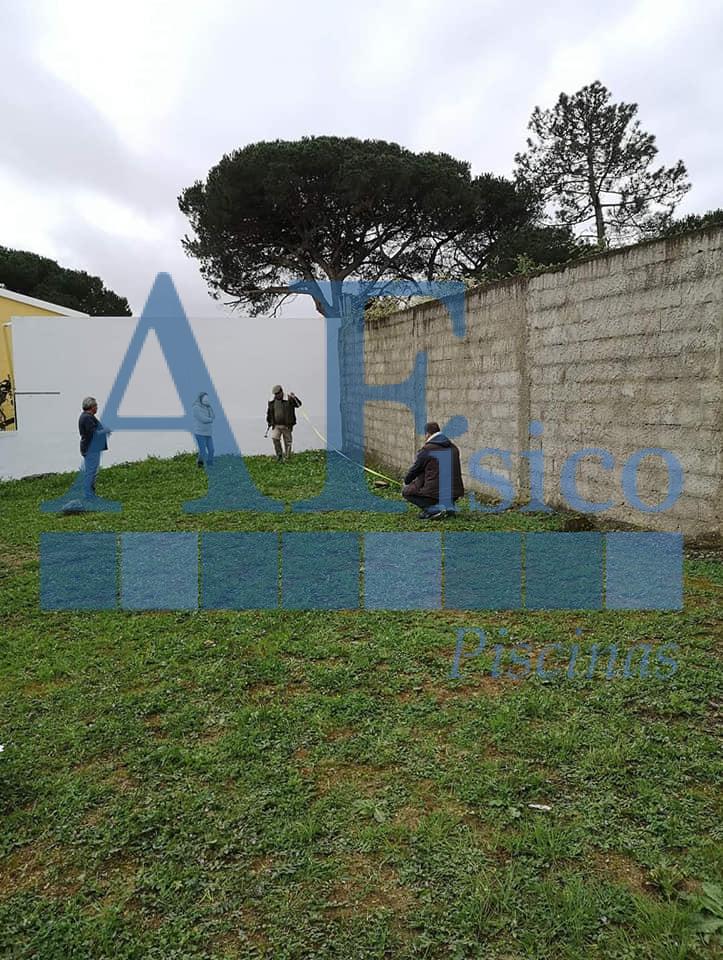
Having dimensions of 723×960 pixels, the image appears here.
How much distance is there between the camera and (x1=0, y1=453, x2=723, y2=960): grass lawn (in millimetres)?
1908

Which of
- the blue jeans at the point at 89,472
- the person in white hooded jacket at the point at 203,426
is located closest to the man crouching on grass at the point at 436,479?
the blue jeans at the point at 89,472

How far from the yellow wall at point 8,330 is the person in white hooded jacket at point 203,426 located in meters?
7.46

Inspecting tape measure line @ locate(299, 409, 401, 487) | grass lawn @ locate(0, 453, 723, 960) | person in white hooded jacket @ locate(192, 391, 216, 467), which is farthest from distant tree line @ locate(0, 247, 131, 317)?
grass lawn @ locate(0, 453, 723, 960)

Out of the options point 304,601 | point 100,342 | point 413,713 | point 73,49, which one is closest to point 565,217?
point 100,342

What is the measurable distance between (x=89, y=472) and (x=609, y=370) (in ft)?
22.4

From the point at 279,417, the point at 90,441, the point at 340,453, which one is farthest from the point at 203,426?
the point at 90,441

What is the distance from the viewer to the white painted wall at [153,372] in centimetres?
1691

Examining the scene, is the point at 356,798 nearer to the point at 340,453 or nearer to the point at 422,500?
the point at 422,500

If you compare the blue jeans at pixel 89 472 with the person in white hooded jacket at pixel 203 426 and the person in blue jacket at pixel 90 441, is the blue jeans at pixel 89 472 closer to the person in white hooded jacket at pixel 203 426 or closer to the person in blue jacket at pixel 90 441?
the person in blue jacket at pixel 90 441

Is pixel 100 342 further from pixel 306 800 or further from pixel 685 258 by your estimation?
pixel 306 800

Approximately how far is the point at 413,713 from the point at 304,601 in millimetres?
1857

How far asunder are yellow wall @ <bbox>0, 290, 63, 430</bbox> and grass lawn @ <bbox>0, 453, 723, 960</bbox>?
631 inches

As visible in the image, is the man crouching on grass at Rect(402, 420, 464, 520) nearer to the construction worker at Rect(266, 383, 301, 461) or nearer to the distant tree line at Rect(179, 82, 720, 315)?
the construction worker at Rect(266, 383, 301, 461)

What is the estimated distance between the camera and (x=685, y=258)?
16.7 ft
